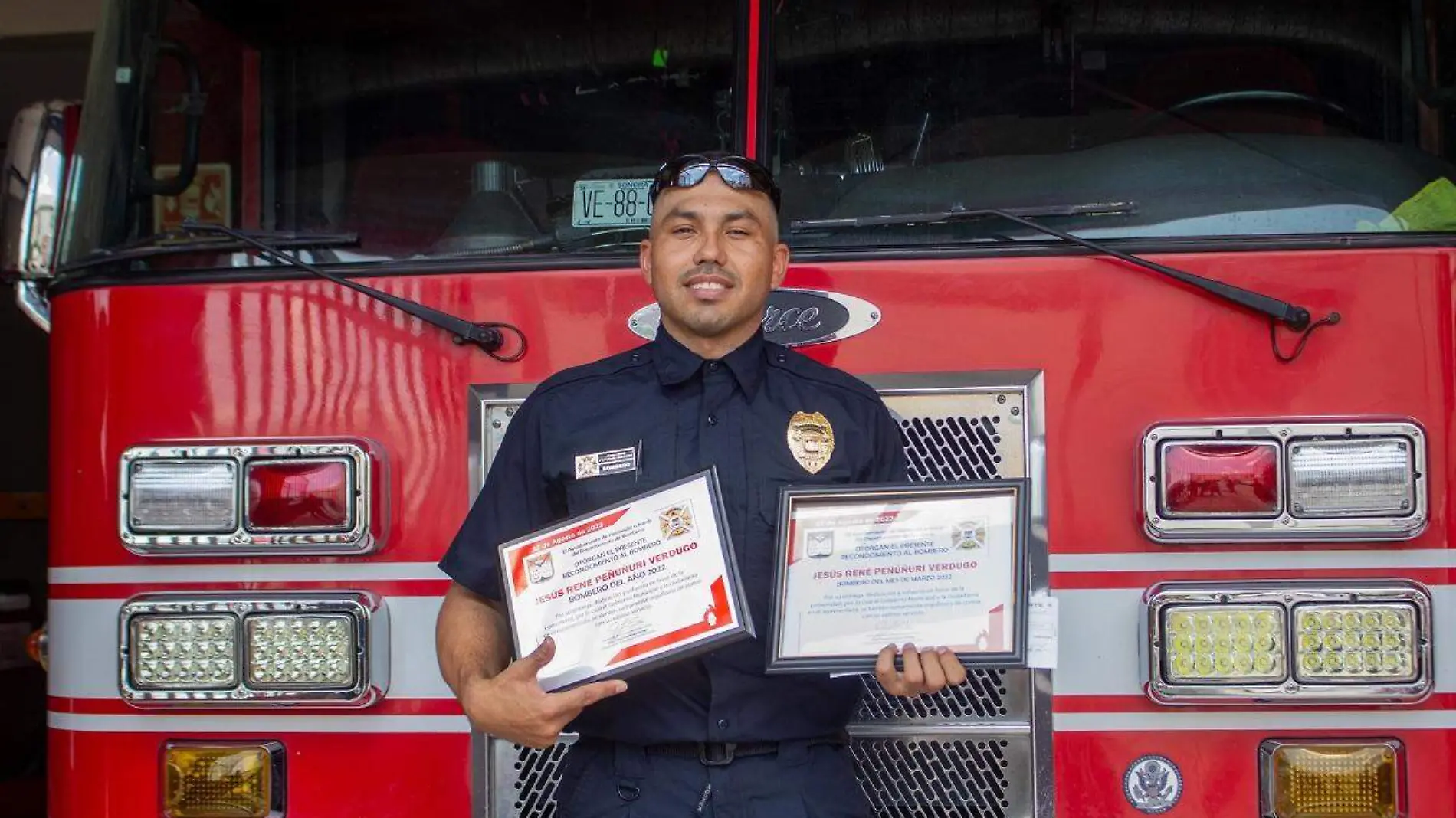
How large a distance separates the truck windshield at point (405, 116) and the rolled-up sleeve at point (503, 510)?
→ 0.65 m

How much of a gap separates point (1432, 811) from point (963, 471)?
106 cm

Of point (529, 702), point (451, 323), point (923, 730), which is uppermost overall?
point (451, 323)

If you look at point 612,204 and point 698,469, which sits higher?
point 612,204

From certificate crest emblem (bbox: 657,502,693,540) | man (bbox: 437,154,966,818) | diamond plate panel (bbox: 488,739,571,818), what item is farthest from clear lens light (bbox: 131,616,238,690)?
certificate crest emblem (bbox: 657,502,693,540)

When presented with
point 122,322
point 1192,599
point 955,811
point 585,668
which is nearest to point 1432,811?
point 1192,599

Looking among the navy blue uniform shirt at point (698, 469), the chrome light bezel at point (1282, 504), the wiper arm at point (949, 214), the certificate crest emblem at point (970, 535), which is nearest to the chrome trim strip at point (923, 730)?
the navy blue uniform shirt at point (698, 469)

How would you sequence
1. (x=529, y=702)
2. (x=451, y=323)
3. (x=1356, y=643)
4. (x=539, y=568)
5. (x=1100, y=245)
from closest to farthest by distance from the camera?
(x=529, y=702), (x=539, y=568), (x=1356, y=643), (x=1100, y=245), (x=451, y=323)

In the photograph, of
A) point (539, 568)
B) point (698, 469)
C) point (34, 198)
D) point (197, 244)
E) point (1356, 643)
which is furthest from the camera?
point (34, 198)

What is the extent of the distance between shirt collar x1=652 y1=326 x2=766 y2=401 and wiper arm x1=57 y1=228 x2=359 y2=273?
3.03 feet

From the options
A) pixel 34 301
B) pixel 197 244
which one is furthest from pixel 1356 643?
pixel 34 301

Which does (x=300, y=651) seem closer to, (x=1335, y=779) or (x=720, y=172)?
(x=720, y=172)

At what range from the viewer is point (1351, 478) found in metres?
2.92

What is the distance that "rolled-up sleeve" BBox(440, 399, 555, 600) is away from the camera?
2.69 meters

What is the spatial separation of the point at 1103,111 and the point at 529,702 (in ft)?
5.82
